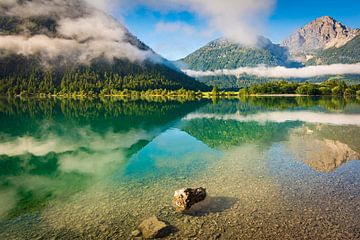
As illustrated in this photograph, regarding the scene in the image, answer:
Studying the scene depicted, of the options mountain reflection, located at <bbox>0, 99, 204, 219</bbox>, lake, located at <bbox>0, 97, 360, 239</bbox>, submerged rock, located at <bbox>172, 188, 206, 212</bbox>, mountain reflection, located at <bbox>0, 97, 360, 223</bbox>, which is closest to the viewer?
lake, located at <bbox>0, 97, 360, 239</bbox>

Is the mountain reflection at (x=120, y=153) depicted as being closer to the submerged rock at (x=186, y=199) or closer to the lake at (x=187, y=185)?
the lake at (x=187, y=185)

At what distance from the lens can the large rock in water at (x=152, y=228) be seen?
18.3 m

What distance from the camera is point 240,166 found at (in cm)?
3406

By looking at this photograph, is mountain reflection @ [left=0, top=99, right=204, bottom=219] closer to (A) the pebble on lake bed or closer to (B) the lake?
(B) the lake

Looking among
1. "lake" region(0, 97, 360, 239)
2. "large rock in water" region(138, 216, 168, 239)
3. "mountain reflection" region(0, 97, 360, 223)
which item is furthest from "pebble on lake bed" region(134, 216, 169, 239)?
"mountain reflection" region(0, 97, 360, 223)

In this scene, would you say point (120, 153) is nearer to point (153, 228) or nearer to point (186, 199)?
point (186, 199)

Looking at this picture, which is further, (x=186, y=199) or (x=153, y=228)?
(x=186, y=199)

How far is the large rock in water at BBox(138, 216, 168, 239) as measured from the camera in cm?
1830

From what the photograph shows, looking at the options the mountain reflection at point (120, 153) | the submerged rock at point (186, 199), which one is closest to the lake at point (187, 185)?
the mountain reflection at point (120, 153)

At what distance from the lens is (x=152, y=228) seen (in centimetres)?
1883

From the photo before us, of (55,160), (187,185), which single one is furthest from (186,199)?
(55,160)

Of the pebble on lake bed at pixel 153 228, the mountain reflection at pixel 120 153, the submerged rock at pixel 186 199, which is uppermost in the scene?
the submerged rock at pixel 186 199

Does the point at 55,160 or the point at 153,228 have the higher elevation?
the point at 153,228

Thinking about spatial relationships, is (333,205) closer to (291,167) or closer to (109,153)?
(291,167)
